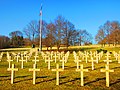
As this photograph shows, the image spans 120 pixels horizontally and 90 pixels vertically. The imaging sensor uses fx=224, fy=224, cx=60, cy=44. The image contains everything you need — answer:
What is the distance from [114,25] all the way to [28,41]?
24496 millimetres

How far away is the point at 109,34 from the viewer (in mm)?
62688

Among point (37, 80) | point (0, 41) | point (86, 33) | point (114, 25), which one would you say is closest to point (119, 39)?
point (114, 25)

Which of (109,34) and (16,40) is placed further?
(16,40)

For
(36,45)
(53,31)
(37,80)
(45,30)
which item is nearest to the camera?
(37,80)

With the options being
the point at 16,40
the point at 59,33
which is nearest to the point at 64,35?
the point at 59,33

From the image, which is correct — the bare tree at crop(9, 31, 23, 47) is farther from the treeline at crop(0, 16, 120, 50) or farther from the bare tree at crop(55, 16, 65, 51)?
the bare tree at crop(55, 16, 65, 51)

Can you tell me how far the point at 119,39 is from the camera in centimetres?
6119

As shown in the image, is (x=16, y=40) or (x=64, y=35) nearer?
(x=64, y=35)

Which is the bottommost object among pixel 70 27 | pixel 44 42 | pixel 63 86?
pixel 63 86

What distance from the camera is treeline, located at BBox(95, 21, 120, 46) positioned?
60.7 metres

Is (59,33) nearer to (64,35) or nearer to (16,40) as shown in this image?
(64,35)

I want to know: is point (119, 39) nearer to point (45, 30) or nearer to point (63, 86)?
point (45, 30)

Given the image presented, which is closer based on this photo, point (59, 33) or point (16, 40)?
point (59, 33)

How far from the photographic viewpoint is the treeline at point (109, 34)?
60.7 metres
